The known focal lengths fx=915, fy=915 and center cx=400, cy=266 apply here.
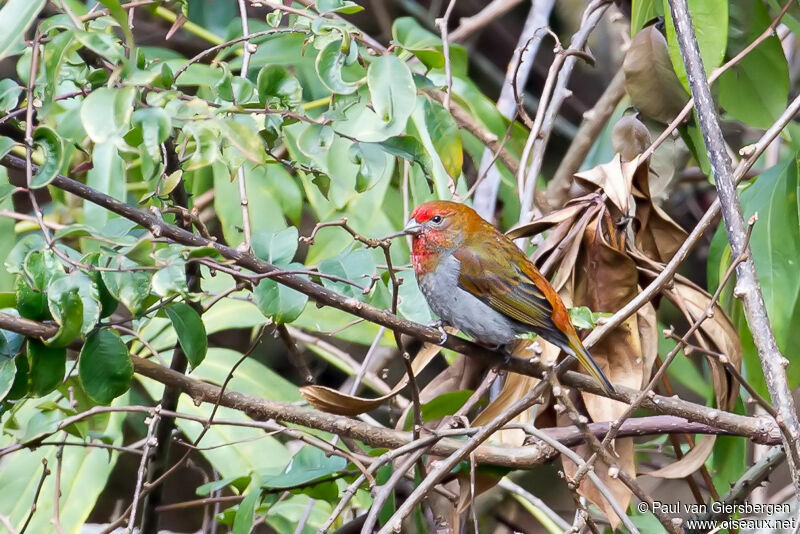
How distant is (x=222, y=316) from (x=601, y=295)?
5.71 feet

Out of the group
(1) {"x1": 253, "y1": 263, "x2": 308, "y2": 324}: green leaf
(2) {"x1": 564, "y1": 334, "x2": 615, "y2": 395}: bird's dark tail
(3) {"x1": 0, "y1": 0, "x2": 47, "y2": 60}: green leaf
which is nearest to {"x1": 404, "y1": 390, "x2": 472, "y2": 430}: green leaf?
(2) {"x1": 564, "y1": 334, "x2": 615, "y2": 395}: bird's dark tail

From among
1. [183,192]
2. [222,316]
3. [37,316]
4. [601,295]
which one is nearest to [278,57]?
[222,316]

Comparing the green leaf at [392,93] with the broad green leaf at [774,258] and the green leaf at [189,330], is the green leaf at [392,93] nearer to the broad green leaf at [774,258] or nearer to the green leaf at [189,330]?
the green leaf at [189,330]

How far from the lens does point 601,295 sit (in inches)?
126

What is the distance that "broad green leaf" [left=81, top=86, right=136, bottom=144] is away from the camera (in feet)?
5.79

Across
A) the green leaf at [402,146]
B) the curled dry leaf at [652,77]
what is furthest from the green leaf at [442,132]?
the curled dry leaf at [652,77]

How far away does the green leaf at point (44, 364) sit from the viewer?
2.29 meters

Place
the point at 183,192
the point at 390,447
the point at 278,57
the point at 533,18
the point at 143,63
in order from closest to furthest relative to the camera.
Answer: the point at 143,63
the point at 183,192
the point at 390,447
the point at 278,57
the point at 533,18

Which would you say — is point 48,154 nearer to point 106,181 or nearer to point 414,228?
point 106,181

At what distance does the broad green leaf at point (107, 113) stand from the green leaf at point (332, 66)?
71cm

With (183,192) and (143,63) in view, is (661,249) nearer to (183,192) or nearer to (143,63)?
(183,192)

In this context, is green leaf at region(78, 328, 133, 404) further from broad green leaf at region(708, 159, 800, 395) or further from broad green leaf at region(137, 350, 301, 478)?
broad green leaf at region(708, 159, 800, 395)

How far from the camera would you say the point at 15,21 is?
1.84 metres

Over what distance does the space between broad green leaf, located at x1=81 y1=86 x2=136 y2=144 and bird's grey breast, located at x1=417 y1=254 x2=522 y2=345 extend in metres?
1.82
